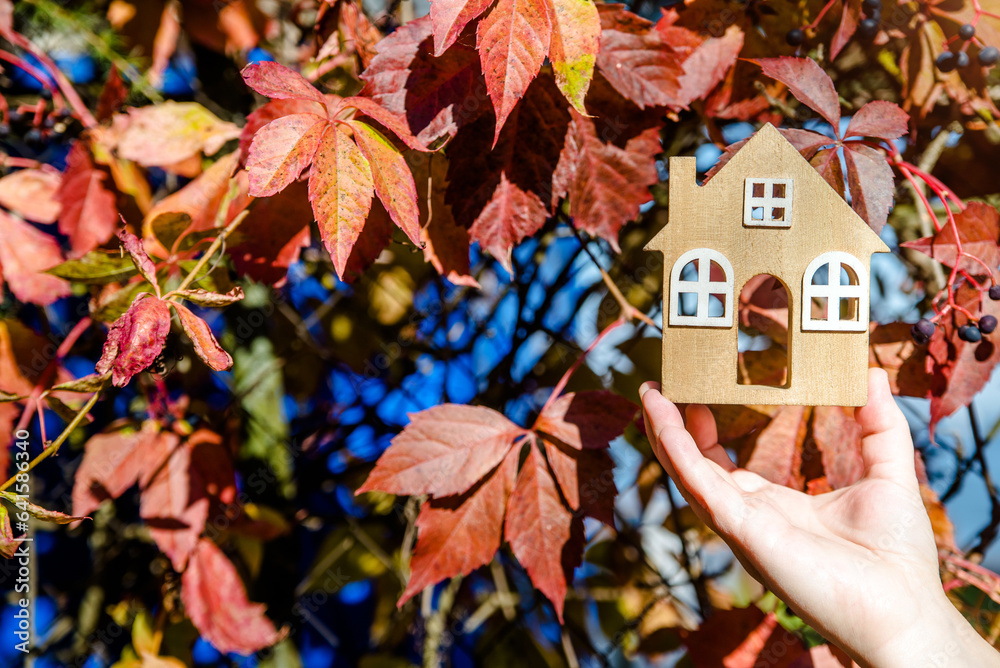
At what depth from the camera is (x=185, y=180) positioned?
1256 mm

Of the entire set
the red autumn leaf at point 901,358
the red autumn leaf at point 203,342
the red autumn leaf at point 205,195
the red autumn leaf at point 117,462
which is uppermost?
the red autumn leaf at point 205,195

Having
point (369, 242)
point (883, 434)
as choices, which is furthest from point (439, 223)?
point (883, 434)

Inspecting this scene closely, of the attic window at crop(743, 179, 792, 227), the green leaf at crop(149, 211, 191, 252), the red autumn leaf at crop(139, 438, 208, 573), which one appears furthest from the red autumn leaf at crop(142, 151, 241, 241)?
the attic window at crop(743, 179, 792, 227)

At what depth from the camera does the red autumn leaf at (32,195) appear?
37.6 inches

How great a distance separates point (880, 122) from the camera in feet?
2.31

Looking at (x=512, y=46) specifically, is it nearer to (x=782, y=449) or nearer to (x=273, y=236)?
(x=273, y=236)

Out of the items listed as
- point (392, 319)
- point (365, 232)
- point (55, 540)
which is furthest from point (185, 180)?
point (55, 540)

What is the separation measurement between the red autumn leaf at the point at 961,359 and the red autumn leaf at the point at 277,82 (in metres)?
0.87

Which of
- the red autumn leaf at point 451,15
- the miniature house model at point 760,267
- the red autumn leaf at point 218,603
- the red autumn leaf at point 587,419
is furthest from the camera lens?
the red autumn leaf at point 218,603

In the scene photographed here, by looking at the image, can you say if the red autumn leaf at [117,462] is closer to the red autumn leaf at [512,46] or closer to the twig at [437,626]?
the twig at [437,626]

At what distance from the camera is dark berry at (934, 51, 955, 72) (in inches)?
32.0

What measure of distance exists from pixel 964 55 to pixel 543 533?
0.90 meters

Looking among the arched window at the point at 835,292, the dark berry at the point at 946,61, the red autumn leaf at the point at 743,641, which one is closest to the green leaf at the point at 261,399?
the red autumn leaf at the point at 743,641

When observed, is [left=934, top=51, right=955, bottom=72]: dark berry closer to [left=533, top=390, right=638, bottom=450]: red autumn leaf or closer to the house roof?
the house roof
